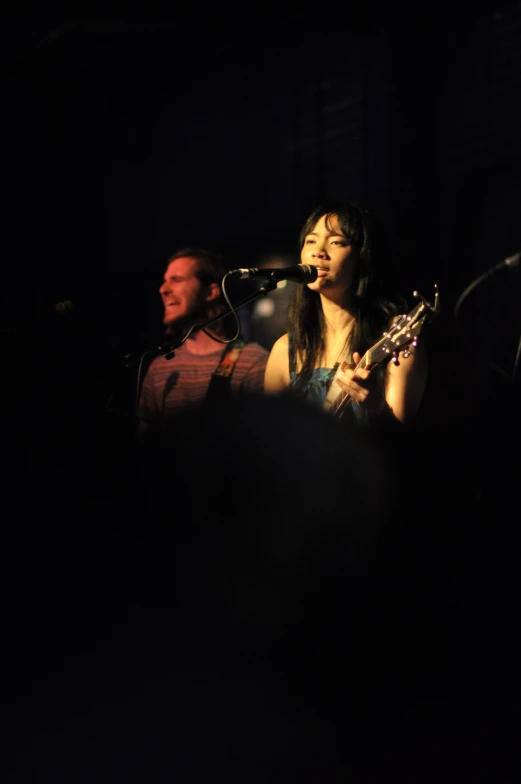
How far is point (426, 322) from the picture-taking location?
2902 mm

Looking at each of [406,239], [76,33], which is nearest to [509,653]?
[406,239]

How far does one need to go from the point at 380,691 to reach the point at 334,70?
4541mm

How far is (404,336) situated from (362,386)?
0.63 ft

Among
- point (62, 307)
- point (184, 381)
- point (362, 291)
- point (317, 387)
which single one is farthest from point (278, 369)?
point (62, 307)

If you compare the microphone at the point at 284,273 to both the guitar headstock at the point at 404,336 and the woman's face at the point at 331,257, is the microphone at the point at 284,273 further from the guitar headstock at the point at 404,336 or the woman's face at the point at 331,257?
the guitar headstock at the point at 404,336

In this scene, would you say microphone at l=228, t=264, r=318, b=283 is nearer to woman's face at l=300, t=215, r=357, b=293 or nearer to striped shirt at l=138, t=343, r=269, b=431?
woman's face at l=300, t=215, r=357, b=293

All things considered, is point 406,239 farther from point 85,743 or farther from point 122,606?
point 85,743

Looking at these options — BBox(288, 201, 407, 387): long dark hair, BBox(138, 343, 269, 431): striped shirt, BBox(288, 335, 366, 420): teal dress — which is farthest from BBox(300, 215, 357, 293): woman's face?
BBox(138, 343, 269, 431): striped shirt

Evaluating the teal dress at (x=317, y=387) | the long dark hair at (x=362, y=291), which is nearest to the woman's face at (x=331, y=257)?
the long dark hair at (x=362, y=291)

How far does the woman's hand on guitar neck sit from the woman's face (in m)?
0.29

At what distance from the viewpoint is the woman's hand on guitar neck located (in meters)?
2.86

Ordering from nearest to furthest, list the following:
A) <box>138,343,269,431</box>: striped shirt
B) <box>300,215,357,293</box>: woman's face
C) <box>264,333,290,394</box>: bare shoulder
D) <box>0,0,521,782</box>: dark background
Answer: <box>0,0,521,782</box>: dark background → <box>300,215,357,293</box>: woman's face → <box>264,333,290,394</box>: bare shoulder → <box>138,343,269,431</box>: striped shirt

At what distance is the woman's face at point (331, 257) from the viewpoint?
3066 millimetres

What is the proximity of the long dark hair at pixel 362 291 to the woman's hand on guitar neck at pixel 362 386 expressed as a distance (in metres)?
0.20
